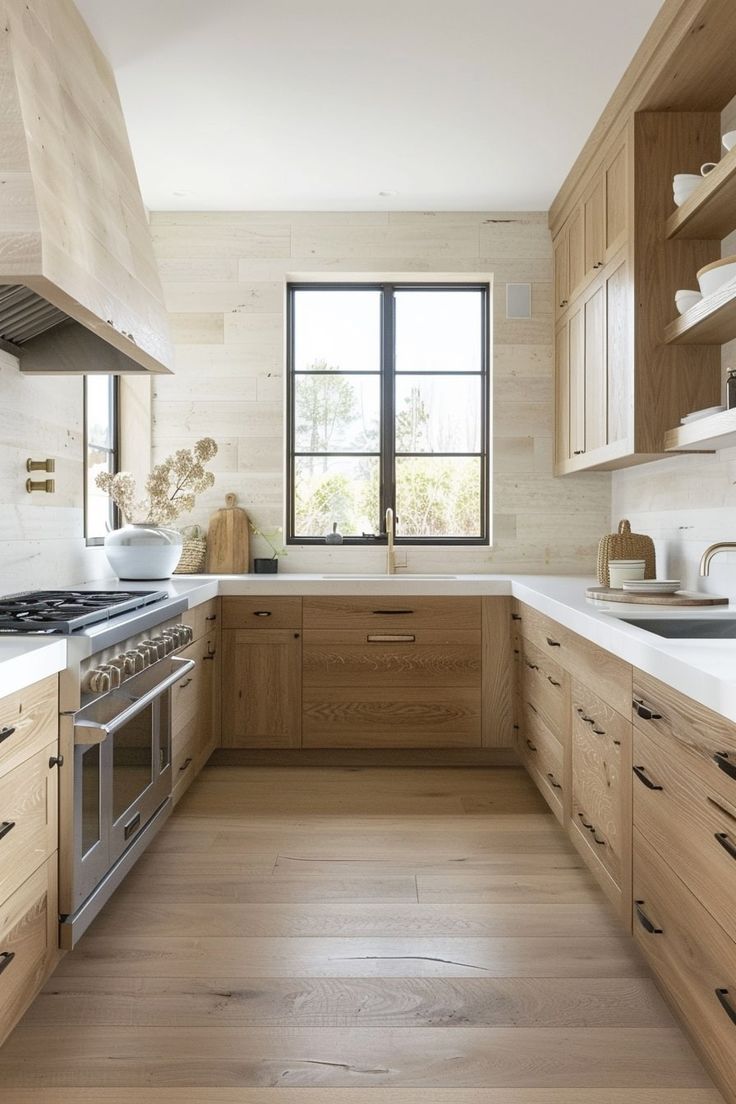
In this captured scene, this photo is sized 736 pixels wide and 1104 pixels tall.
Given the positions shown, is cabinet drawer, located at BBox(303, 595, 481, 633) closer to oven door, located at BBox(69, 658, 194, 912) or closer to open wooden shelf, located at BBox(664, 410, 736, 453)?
oven door, located at BBox(69, 658, 194, 912)

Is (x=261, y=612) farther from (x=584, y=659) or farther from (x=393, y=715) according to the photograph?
(x=584, y=659)

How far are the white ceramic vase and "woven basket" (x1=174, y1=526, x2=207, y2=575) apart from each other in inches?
24.6

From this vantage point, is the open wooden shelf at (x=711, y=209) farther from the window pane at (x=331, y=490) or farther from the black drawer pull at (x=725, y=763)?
the window pane at (x=331, y=490)

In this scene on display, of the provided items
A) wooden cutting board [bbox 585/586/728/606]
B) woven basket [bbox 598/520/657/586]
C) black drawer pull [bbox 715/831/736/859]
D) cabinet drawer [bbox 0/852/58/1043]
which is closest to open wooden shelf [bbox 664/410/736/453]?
woven basket [bbox 598/520/657/586]

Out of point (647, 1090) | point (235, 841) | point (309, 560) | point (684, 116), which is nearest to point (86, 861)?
point (235, 841)

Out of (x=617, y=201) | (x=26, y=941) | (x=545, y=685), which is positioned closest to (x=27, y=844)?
(x=26, y=941)

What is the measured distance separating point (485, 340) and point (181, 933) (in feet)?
11.1

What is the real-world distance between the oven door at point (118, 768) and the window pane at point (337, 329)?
2.21 meters

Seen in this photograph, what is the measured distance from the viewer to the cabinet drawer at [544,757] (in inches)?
111

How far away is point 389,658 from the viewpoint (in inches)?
146

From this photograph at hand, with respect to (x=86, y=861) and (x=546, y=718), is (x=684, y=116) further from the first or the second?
(x=86, y=861)

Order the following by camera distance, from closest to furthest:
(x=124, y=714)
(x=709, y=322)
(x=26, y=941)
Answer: (x=26, y=941) < (x=124, y=714) < (x=709, y=322)

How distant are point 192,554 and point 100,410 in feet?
2.83

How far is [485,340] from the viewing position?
4.48m
